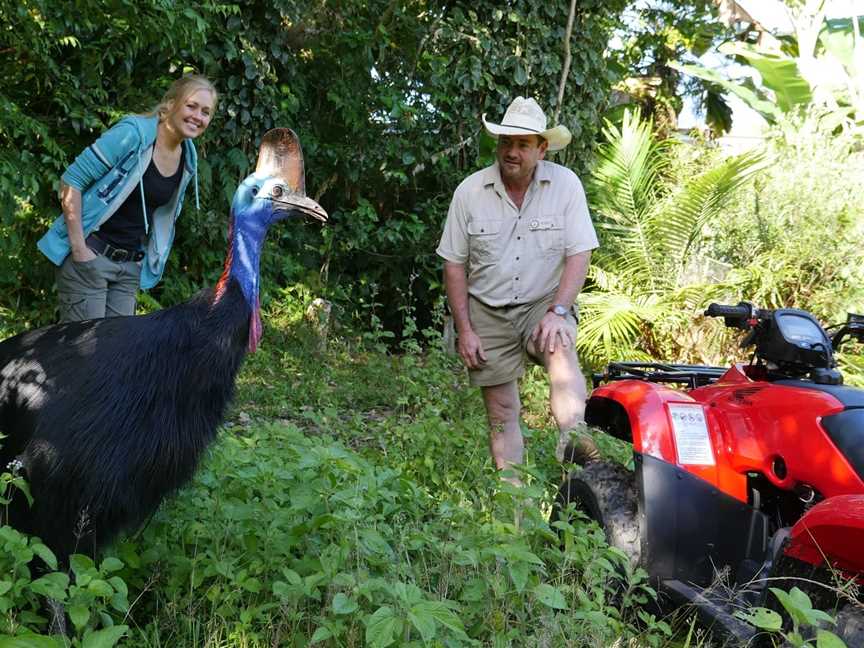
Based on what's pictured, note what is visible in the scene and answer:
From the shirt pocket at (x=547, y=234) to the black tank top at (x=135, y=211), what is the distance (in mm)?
1721

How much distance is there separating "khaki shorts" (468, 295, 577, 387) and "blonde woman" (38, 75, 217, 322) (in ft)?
5.21

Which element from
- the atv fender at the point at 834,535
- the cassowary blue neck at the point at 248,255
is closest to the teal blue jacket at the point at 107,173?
the cassowary blue neck at the point at 248,255

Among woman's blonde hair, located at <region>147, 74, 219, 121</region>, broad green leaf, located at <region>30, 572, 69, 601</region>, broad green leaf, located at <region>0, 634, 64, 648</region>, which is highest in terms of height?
woman's blonde hair, located at <region>147, 74, 219, 121</region>

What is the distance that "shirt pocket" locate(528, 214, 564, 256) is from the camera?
457 cm

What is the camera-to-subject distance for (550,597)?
2.77 meters

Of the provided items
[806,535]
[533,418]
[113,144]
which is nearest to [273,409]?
[533,418]

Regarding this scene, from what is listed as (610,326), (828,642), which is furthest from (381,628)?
(610,326)

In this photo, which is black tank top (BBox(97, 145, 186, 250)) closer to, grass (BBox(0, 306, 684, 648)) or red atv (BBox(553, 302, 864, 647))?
grass (BBox(0, 306, 684, 648))

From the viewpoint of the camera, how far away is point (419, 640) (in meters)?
2.78

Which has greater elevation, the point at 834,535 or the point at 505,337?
the point at 505,337

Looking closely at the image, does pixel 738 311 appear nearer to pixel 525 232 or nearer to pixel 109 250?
pixel 525 232

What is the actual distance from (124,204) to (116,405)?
1578 mm

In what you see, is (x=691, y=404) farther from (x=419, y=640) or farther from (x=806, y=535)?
(x=419, y=640)

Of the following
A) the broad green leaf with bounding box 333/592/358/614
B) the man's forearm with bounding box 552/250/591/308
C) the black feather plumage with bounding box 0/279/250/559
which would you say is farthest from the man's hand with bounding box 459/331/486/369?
the broad green leaf with bounding box 333/592/358/614
